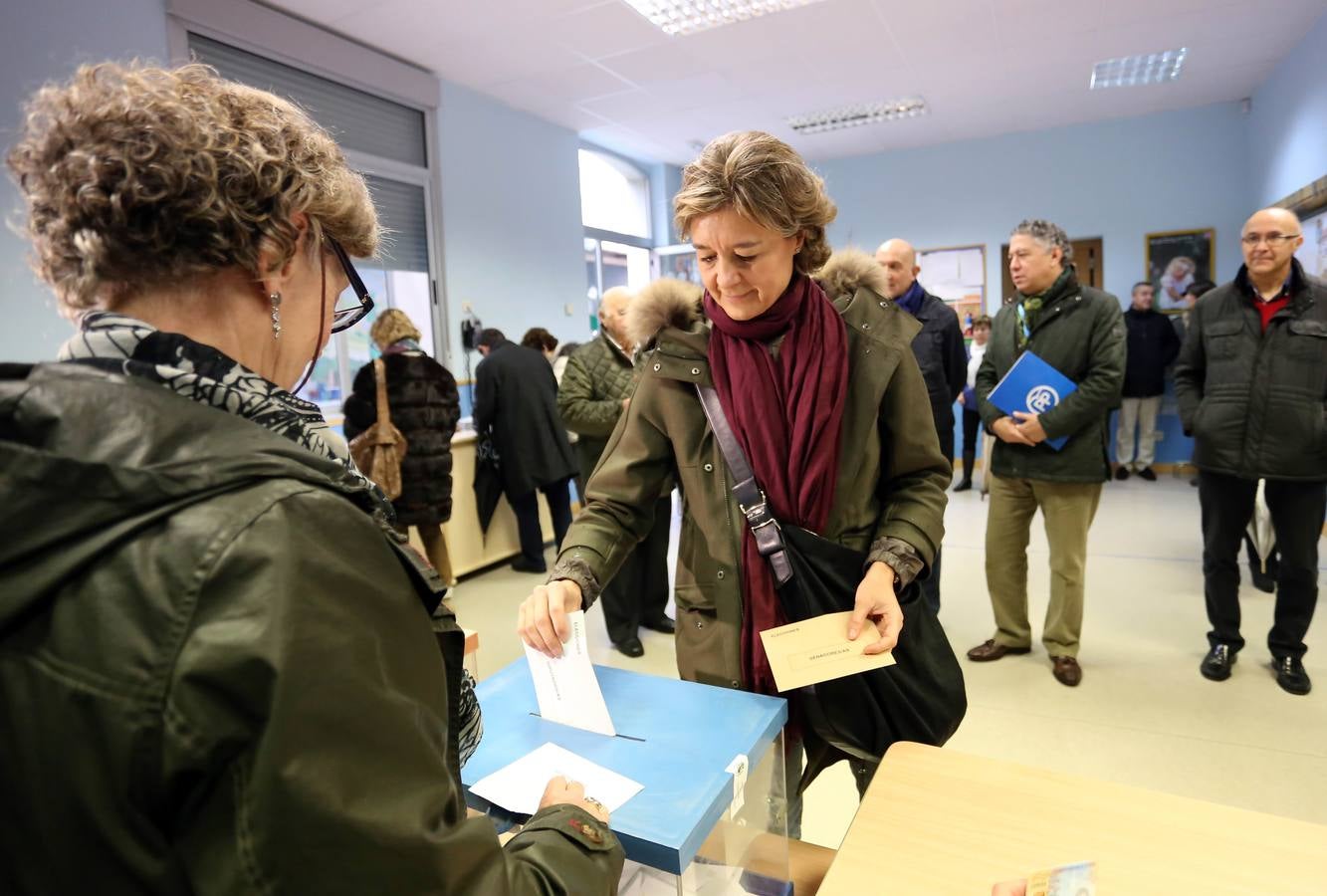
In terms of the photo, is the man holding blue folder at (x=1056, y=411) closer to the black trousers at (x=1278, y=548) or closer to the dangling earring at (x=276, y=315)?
the black trousers at (x=1278, y=548)

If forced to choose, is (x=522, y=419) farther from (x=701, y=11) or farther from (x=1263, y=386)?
(x=1263, y=386)

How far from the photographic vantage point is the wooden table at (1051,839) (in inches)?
36.0

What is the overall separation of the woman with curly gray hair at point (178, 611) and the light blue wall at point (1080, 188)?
23.1ft

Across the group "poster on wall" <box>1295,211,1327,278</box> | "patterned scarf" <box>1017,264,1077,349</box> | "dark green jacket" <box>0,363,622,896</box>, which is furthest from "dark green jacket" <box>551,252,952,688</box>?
"poster on wall" <box>1295,211,1327,278</box>

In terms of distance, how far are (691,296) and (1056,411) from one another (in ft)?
6.47

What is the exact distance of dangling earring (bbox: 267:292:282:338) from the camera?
0.71 m

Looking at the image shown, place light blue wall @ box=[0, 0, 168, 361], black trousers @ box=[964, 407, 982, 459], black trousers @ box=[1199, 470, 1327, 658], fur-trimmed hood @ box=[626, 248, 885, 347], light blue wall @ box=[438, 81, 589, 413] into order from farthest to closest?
black trousers @ box=[964, 407, 982, 459]
light blue wall @ box=[438, 81, 589, 413]
light blue wall @ box=[0, 0, 168, 361]
black trousers @ box=[1199, 470, 1327, 658]
fur-trimmed hood @ box=[626, 248, 885, 347]

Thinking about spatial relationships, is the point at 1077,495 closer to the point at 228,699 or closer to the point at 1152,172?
the point at 228,699

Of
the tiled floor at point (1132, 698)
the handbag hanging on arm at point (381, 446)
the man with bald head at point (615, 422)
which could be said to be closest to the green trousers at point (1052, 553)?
the tiled floor at point (1132, 698)

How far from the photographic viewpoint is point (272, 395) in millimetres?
646

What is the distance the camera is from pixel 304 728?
0.48 meters

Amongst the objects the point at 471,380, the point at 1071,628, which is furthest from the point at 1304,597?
the point at 471,380

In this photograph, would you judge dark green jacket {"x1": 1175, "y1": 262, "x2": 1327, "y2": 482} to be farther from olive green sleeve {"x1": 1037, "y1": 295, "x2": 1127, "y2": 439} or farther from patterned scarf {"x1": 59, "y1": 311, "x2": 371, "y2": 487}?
patterned scarf {"x1": 59, "y1": 311, "x2": 371, "y2": 487}

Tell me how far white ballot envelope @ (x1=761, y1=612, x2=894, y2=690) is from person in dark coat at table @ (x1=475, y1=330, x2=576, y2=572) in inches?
132
